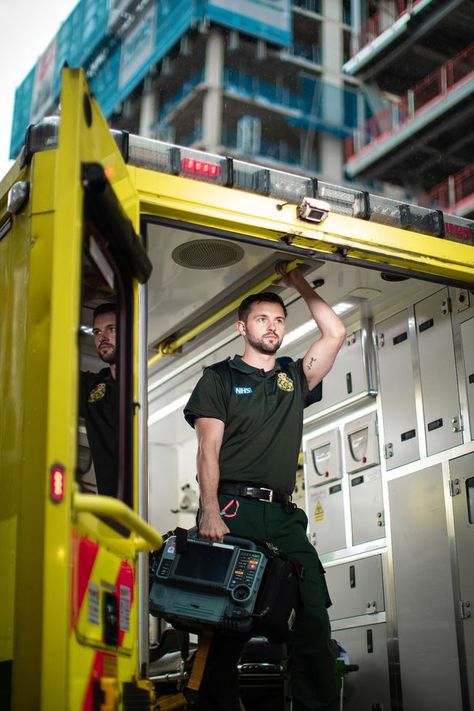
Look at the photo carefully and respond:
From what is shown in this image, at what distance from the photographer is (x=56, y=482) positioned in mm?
2307

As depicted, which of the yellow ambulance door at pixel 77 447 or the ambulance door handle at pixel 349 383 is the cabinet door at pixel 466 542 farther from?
the yellow ambulance door at pixel 77 447

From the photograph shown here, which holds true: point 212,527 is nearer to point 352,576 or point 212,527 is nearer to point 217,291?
point 217,291

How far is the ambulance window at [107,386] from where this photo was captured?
2.97 metres

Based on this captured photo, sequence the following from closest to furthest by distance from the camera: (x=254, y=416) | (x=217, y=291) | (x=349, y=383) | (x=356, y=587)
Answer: (x=254, y=416)
(x=217, y=291)
(x=356, y=587)
(x=349, y=383)

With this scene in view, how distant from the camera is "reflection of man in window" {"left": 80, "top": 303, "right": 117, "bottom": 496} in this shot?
3.79m

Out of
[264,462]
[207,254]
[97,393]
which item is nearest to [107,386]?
→ [97,393]

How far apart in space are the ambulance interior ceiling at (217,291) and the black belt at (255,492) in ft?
3.63

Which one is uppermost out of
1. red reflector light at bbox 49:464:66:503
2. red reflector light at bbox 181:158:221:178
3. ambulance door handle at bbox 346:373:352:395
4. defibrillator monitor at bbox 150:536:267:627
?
red reflector light at bbox 181:158:221:178

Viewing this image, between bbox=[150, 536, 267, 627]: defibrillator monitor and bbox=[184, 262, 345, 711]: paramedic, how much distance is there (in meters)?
0.10

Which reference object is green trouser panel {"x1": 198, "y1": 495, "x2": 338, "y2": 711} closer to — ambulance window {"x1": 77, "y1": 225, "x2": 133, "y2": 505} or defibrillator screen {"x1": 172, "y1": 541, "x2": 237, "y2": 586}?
defibrillator screen {"x1": 172, "y1": 541, "x2": 237, "y2": 586}

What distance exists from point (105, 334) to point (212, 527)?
1084 mm

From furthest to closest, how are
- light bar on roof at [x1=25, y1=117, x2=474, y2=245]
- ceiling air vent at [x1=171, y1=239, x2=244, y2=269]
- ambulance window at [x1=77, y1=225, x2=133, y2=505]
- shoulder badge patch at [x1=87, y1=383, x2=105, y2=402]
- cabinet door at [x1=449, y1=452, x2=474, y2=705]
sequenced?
1. cabinet door at [x1=449, y1=452, x2=474, y2=705]
2. ceiling air vent at [x1=171, y1=239, x2=244, y2=269]
3. shoulder badge patch at [x1=87, y1=383, x2=105, y2=402]
4. light bar on roof at [x1=25, y1=117, x2=474, y2=245]
5. ambulance window at [x1=77, y1=225, x2=133, y2=505]

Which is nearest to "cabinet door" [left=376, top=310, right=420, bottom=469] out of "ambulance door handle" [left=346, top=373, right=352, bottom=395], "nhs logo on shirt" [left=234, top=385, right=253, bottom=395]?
"ambulance door handle" [left=346, top=373, right=352, bottom=395]

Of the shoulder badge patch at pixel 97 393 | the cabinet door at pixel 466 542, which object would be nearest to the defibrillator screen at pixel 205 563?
the shoulder badge patch at pixel 97 393
